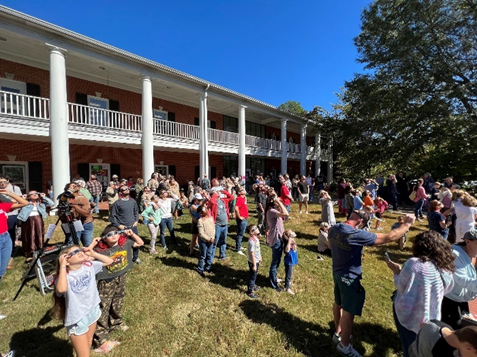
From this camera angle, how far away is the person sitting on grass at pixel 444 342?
44.5 inches

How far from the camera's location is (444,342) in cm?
131

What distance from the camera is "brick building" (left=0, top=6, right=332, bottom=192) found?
777 centimetres

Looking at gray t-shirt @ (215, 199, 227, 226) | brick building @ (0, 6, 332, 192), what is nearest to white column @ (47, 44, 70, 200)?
brick building @ (0, 6, 332, 192)

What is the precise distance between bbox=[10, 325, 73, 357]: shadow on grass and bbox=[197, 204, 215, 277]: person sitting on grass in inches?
86.2

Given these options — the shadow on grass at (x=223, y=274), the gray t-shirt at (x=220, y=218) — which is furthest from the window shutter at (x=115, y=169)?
the gray t-shirt at (x=220, y=218)

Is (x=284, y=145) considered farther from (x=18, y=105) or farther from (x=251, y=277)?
(x=18, y=105)

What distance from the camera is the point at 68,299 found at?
205cm

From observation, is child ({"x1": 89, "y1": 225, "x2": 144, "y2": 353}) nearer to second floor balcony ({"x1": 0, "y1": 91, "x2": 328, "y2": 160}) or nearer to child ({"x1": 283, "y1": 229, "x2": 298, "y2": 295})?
child ({"x1": 283, "y1": 229, "x2": 298, "y2": 295})

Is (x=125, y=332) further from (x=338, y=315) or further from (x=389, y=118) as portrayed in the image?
(x=389, y=118)

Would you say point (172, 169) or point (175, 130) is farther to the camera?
point (172, 169)

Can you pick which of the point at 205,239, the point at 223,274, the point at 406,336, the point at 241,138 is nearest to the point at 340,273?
the point at 406,336

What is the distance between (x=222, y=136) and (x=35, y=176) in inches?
392

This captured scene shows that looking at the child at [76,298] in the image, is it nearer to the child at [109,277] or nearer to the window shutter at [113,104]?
the child at [109,277]

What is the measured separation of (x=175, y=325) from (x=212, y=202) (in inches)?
93.4
